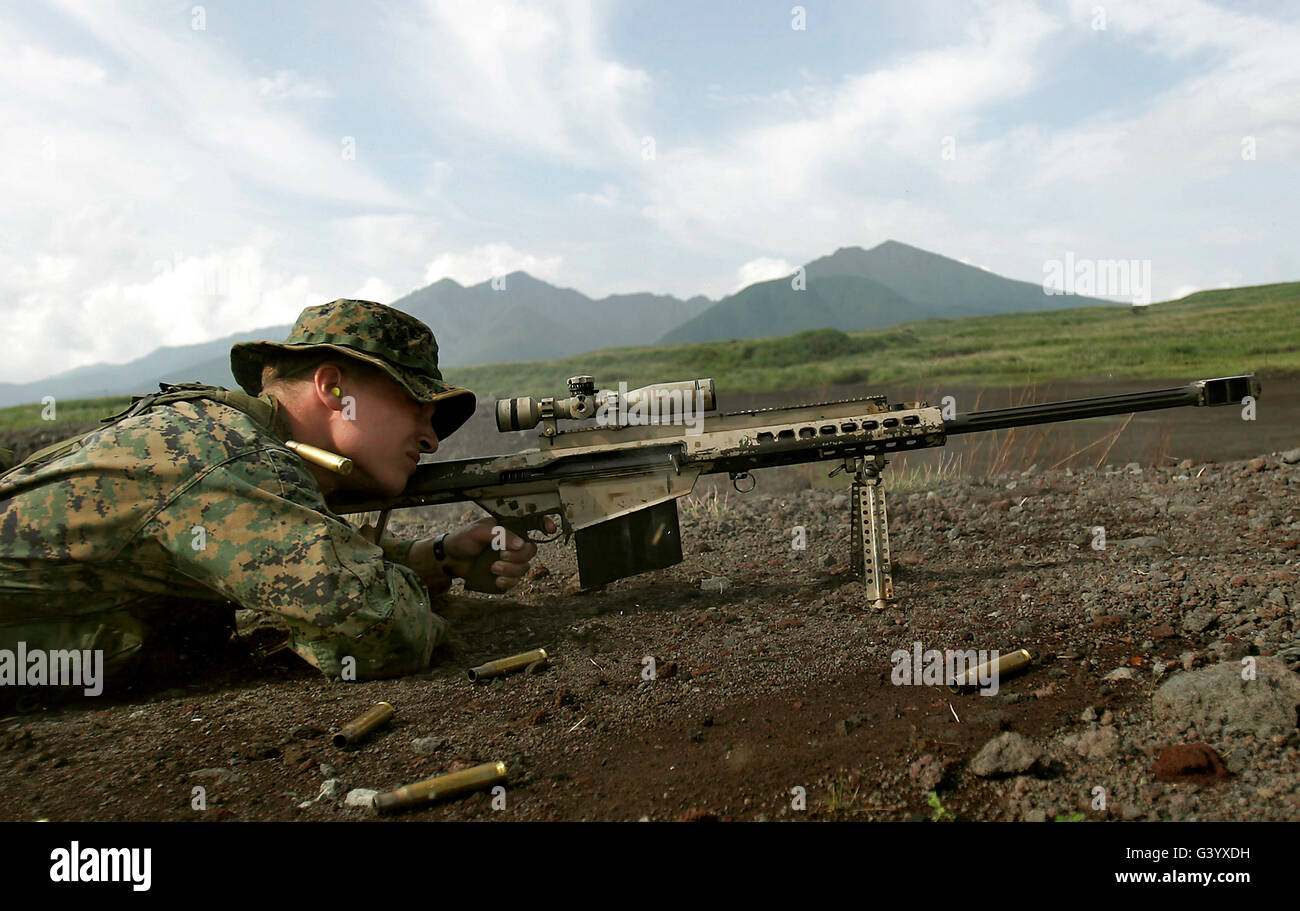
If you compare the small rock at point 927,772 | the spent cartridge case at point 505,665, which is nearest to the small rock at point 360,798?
the spent cartridge case at point 505,665

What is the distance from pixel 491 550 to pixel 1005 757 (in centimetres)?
358

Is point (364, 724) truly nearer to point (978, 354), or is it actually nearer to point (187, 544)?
point (187, 544)

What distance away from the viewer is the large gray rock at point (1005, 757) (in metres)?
2.88

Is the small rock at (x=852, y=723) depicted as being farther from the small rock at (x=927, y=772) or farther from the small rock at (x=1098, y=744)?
the small rock at (x=1098, y=744)

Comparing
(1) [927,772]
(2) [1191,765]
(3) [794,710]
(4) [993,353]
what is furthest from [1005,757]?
(4) [993,353]

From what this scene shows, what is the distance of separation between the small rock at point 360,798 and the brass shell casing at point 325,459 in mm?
1950

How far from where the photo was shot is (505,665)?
449cm

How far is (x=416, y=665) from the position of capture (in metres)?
4.48

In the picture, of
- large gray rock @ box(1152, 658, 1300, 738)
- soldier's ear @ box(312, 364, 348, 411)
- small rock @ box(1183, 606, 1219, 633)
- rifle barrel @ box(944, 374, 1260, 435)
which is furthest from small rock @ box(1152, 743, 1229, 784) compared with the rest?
soldier's ear @ box(312, 364, 348, 411)

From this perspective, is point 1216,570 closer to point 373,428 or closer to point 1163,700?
point 1163,700

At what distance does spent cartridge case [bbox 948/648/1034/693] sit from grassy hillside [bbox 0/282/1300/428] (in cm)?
1479

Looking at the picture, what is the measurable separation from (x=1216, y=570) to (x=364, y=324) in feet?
18.0

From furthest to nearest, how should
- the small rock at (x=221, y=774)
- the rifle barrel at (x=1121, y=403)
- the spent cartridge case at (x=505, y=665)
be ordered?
the rifle barrel at (x=1121, y=403), the spent cartridge case at (x=505, y=665), the small rock at (x=221, y=774)
